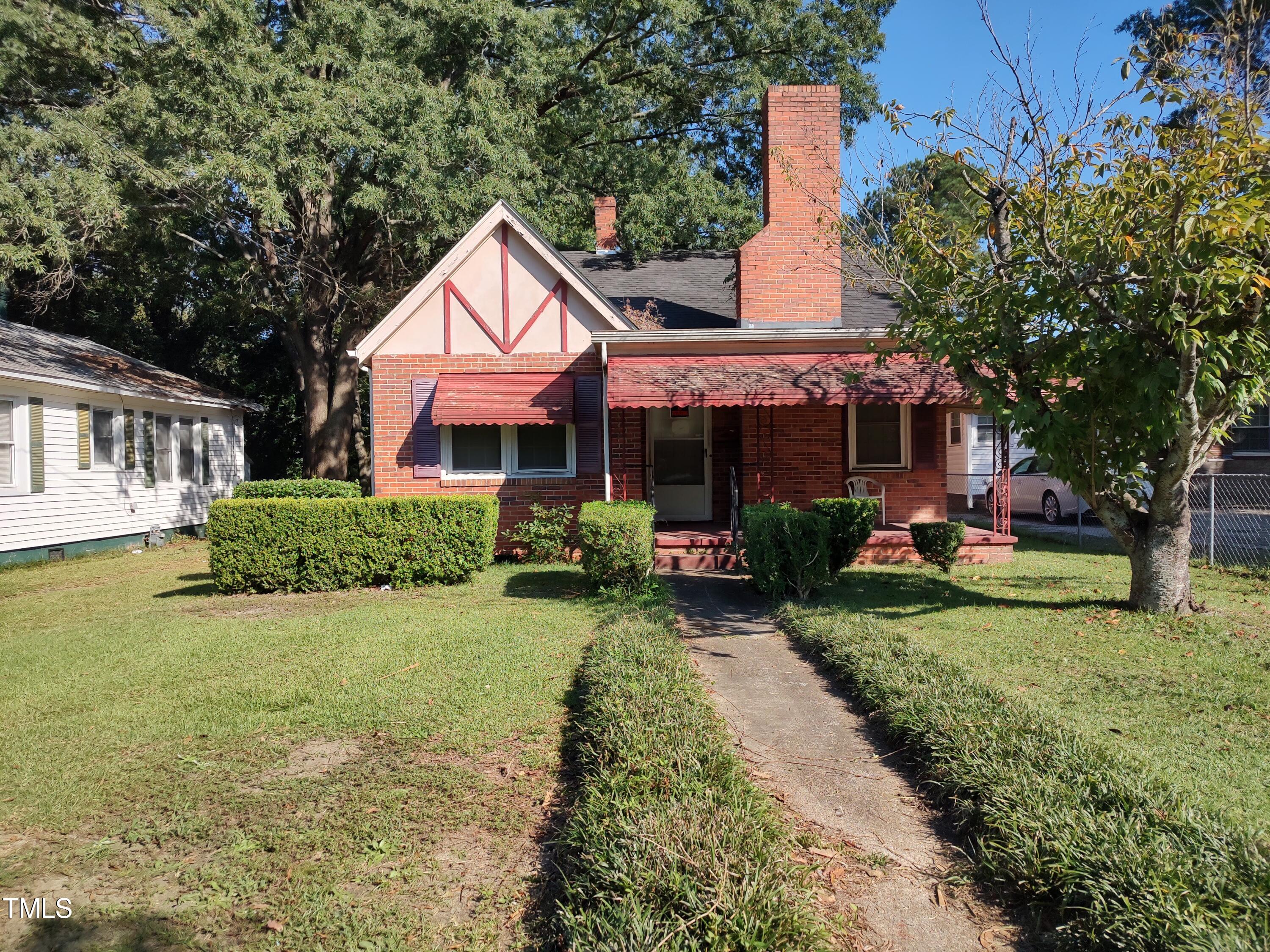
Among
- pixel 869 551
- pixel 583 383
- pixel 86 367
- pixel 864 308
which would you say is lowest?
pixel 869 551

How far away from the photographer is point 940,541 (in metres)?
10.8

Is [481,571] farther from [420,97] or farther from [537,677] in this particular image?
[420,97]

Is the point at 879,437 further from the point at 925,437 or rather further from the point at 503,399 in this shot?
the point at 503,399

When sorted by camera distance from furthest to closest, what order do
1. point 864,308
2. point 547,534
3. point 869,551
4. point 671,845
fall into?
point 864,308, point 547,534, point 869,551, point 671,845

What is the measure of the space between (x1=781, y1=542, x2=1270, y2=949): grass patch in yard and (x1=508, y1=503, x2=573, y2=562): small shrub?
4.78 meters

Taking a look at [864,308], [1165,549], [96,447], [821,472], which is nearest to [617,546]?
[821,472]

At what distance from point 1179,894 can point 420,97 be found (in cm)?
1722

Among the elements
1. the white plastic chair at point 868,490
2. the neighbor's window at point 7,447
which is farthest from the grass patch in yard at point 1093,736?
the neighbor's window at point 7,447

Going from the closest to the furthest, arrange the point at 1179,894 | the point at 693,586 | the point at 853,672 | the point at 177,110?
the point at 1179,894
the point at 853,672
the point at 693,586
the point at 177,110

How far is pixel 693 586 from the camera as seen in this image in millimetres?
10078

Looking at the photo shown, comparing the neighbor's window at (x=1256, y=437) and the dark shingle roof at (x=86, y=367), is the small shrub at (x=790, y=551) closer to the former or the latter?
the dark shingle roof at (x=86, y=367)

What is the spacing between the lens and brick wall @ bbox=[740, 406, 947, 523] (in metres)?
12.8

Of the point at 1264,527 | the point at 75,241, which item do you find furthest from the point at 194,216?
the point at 1264,527

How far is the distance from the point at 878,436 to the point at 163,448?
15.6m
